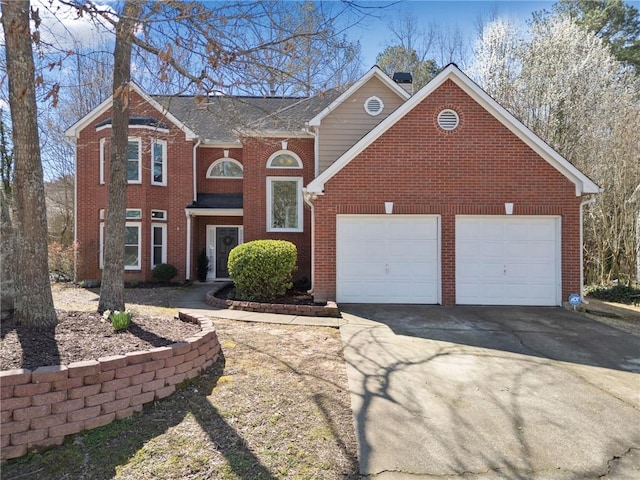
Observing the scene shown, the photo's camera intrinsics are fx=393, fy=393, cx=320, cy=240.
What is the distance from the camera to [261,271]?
31.2 feet

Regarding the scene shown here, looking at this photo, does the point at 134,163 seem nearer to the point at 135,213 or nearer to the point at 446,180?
the point at 135,213

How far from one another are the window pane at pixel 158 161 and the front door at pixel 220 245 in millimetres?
2666

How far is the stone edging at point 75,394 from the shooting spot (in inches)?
126

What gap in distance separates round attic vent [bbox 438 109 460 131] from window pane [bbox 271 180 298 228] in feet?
20.5

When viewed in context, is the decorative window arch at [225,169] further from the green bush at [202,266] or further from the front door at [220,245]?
the green bush at [202,266]

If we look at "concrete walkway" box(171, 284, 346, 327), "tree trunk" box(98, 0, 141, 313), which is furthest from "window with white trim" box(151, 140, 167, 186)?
"tree trunk" box(98, 0, 141, 313)

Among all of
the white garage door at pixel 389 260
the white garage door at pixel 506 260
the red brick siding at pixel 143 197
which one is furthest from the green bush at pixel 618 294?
the red brick siding at pixel 143 197

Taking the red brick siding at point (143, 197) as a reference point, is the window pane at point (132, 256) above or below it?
below

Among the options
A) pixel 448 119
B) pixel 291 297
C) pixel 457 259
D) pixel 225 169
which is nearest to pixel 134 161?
pixel 225 169

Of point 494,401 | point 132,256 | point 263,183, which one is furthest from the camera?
point 263,183

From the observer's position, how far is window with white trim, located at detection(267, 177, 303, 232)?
1446 centimetres

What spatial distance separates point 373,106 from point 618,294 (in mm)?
9901

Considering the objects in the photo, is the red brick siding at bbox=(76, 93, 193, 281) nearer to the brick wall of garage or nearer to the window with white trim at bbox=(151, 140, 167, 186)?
the window with white trim at bbox=(151, 140, 167, 186)

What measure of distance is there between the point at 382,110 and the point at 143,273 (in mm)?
10283
